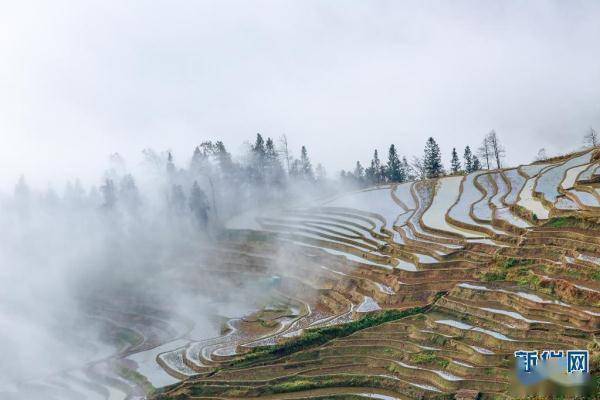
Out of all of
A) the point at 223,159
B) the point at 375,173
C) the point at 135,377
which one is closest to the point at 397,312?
the point at 135,377

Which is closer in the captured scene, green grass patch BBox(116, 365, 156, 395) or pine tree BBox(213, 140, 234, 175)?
green grass patch BBox(116, 365, 156, 395)

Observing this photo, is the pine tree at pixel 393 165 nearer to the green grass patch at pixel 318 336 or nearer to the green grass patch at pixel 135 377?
the green grass patch at pixel 318 336

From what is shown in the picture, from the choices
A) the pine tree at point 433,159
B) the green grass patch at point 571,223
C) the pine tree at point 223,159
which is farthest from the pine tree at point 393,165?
the green grass patch at point 571,223

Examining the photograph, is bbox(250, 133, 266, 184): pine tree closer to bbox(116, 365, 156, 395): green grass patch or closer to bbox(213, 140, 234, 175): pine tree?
bbox(213, 140, 234, 175): pine tree

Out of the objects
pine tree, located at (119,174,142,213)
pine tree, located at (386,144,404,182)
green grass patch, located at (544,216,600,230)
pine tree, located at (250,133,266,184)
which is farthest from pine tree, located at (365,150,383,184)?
green grass patch, located at (544,216,600,230)

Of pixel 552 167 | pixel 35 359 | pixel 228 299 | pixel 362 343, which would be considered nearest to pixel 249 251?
pixel 228 299

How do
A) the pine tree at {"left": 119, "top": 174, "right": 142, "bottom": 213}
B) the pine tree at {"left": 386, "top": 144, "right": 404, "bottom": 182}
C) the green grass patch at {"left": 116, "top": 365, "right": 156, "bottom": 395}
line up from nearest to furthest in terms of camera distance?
the green grass patch at {"left": 116, "top": 365, "right": 156, "bottom": 395} < the pine tree at {"left": 119, "top": 174, "right": 142, "bottom": 213} < the pine tree at {"left": 386, "top": 144, "right": 404, "bottom": 182}

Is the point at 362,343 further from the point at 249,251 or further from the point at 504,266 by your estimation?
the point at 249,251

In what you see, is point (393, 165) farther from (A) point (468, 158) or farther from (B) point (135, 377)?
(B) point (135, 377)
